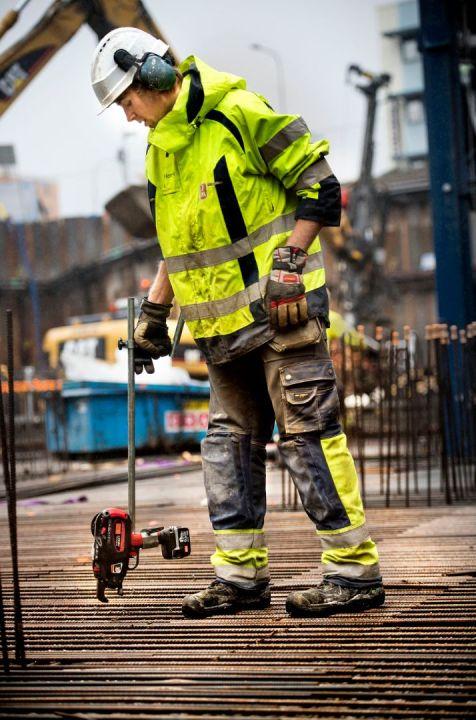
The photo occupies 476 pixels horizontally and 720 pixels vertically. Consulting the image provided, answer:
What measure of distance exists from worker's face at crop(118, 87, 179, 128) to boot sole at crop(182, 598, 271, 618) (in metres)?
1.55

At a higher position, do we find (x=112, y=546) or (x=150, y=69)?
(x=150, y=69)

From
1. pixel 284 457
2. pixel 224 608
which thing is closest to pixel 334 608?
pixel 224 608

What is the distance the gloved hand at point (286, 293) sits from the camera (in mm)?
3582

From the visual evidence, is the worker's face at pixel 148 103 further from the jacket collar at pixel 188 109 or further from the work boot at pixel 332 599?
the work boot at pixel 332 599

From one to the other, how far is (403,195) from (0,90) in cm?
2505

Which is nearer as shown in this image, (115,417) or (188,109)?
(188,109)

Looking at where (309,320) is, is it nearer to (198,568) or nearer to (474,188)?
(198,568)

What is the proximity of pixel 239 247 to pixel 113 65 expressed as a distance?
27.8 inches

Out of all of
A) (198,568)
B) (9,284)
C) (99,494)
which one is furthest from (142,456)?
(9,284)

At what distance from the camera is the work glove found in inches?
163

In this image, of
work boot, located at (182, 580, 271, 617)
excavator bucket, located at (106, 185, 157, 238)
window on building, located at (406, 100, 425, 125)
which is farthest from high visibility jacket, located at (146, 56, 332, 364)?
window on building, located at (406, 100, 425, 125)

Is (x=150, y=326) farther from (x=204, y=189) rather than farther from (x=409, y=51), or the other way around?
(x=409, y=51)

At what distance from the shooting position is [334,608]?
3555mm

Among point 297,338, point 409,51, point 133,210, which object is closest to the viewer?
point 297,338
